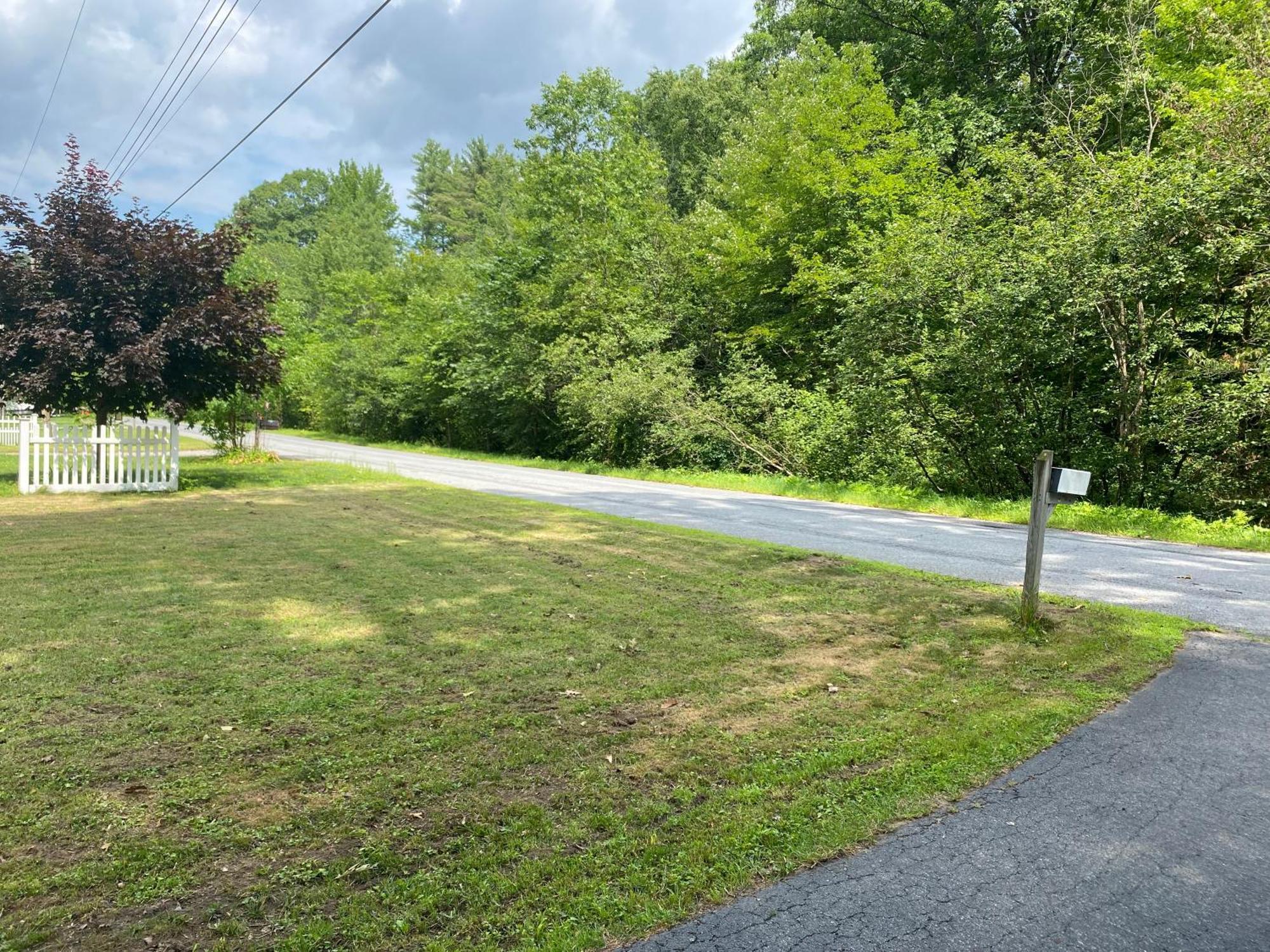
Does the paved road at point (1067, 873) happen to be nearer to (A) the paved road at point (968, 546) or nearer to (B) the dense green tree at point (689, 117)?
(A) the paved road at point (968, 546)

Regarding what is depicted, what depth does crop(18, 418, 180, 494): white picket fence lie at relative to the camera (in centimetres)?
1172

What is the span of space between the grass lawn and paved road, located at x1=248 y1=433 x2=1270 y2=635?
40.1 inches

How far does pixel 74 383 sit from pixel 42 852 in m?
12.4

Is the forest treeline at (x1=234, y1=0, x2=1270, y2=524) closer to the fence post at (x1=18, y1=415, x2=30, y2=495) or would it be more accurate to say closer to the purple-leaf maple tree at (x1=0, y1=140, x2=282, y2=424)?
the purple-leaf maple tree at (x1=0, y1=140, x2=282, y2=424)

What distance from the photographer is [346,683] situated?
148 inches

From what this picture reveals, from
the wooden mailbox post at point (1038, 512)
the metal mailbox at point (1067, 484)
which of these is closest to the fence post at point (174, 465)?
the wooden mailbox post at point (1038, 512)

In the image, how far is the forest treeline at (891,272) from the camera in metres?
11.3

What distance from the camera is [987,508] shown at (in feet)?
39.2

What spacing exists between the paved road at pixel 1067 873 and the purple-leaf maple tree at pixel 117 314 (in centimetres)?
1252

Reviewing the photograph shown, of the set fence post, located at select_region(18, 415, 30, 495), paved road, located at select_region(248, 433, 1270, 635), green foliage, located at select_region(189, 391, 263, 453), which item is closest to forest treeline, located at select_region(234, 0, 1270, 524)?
paved road, located at select_region(248, 433, 1270, 635)

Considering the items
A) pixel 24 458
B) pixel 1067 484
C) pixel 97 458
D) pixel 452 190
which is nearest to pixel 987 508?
pixel 1067 484

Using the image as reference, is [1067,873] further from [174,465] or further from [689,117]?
[689,117]

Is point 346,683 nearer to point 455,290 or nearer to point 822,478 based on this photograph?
point 822,478

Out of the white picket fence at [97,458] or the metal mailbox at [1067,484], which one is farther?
the white picket fence at [97,458]
